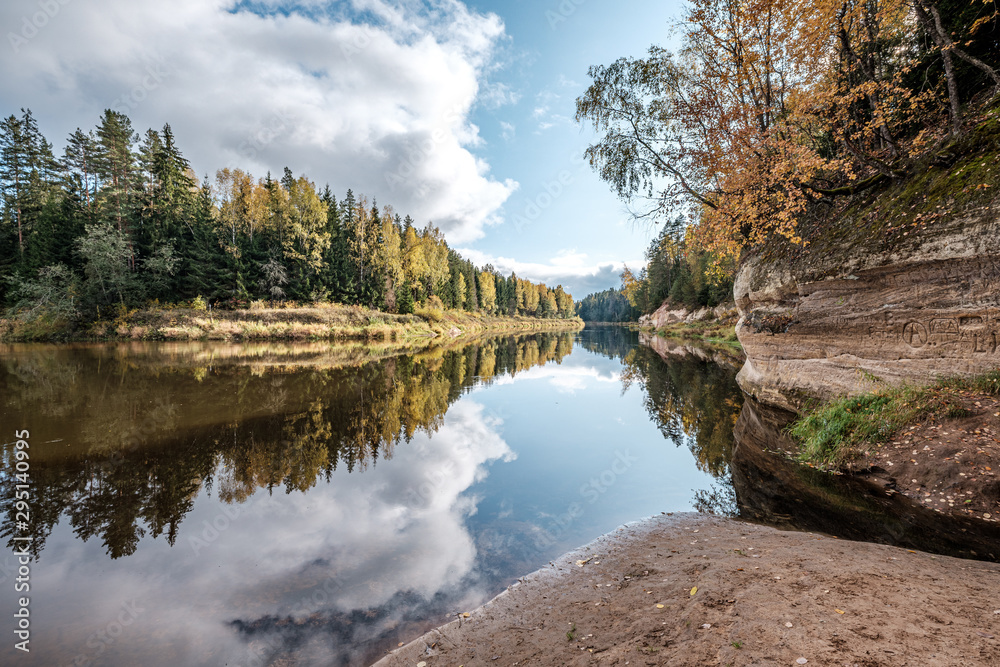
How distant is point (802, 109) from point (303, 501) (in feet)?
44.2

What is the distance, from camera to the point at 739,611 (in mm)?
2582

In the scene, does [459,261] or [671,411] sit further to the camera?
[459,261]

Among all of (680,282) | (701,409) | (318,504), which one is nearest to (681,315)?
(680,282)

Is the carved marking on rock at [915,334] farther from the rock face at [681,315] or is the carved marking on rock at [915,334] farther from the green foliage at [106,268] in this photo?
the green foliage at [106,268]

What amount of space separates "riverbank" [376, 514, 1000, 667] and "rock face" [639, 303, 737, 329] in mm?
38244

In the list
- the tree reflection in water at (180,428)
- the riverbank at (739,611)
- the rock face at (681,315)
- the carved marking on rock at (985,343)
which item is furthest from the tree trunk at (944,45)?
the rock face at (681,315)

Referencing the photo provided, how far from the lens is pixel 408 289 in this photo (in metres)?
48.2

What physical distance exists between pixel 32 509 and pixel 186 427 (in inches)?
153

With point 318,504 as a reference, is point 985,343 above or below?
above

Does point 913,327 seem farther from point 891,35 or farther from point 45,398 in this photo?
point 45,398

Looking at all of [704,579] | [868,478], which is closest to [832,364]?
[868,478]

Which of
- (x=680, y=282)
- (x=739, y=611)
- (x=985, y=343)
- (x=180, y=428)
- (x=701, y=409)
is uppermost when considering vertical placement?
(x=680, y=282)

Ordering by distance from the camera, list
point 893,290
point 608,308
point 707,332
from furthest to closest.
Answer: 1. point 608,308
2. point 707,332
3. point 893,290

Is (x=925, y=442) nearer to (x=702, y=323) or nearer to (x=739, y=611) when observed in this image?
(x=739, y=611)
